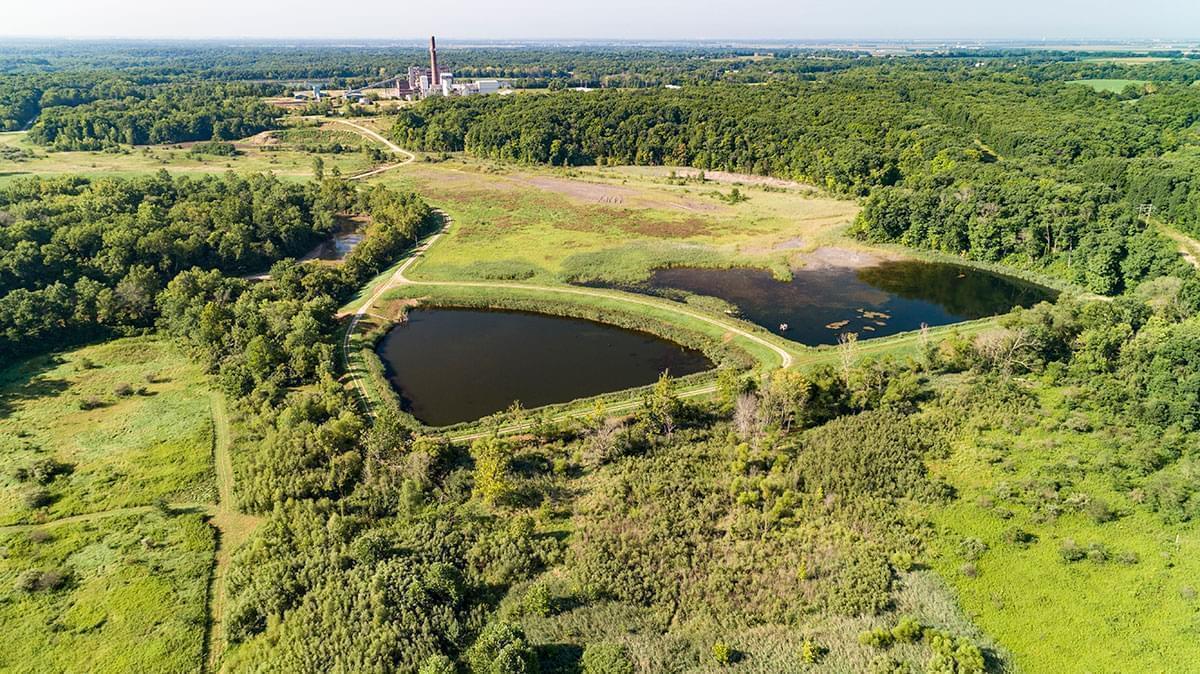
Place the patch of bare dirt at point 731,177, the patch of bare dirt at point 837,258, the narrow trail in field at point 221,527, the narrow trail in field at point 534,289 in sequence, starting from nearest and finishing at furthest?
the narrow trail in field at point 221,527 → the narrow trail in field at point 534,289 → the patch of bare dirt at point 837,258 → the patch of bare dirt at point 731,177

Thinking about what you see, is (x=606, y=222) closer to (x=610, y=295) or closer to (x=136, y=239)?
(x=610, y=295)

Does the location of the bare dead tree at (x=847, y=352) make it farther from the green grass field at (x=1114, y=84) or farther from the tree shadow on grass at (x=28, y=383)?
the green grass field at (x=1114, y=84)

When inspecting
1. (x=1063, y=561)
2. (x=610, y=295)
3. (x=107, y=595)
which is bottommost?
(x=107, y=595)

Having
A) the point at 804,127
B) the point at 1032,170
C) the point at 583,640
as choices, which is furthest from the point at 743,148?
the point at 583,640

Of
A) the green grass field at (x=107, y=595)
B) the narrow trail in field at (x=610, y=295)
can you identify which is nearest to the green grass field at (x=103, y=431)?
the green grass field at (x=107, y=595)

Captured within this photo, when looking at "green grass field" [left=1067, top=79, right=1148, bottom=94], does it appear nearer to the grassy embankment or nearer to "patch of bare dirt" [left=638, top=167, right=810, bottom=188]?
"patch of bare dirt" [left=638, top=167, right=810, bottom=188]

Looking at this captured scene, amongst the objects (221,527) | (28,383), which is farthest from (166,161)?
(221,527)

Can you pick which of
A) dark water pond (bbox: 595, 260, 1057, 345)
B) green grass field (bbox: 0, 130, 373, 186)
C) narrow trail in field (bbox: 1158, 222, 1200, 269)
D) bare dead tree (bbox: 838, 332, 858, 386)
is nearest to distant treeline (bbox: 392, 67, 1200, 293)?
narrow trail in field (bbox: 1158, 222, 1200, 269)
